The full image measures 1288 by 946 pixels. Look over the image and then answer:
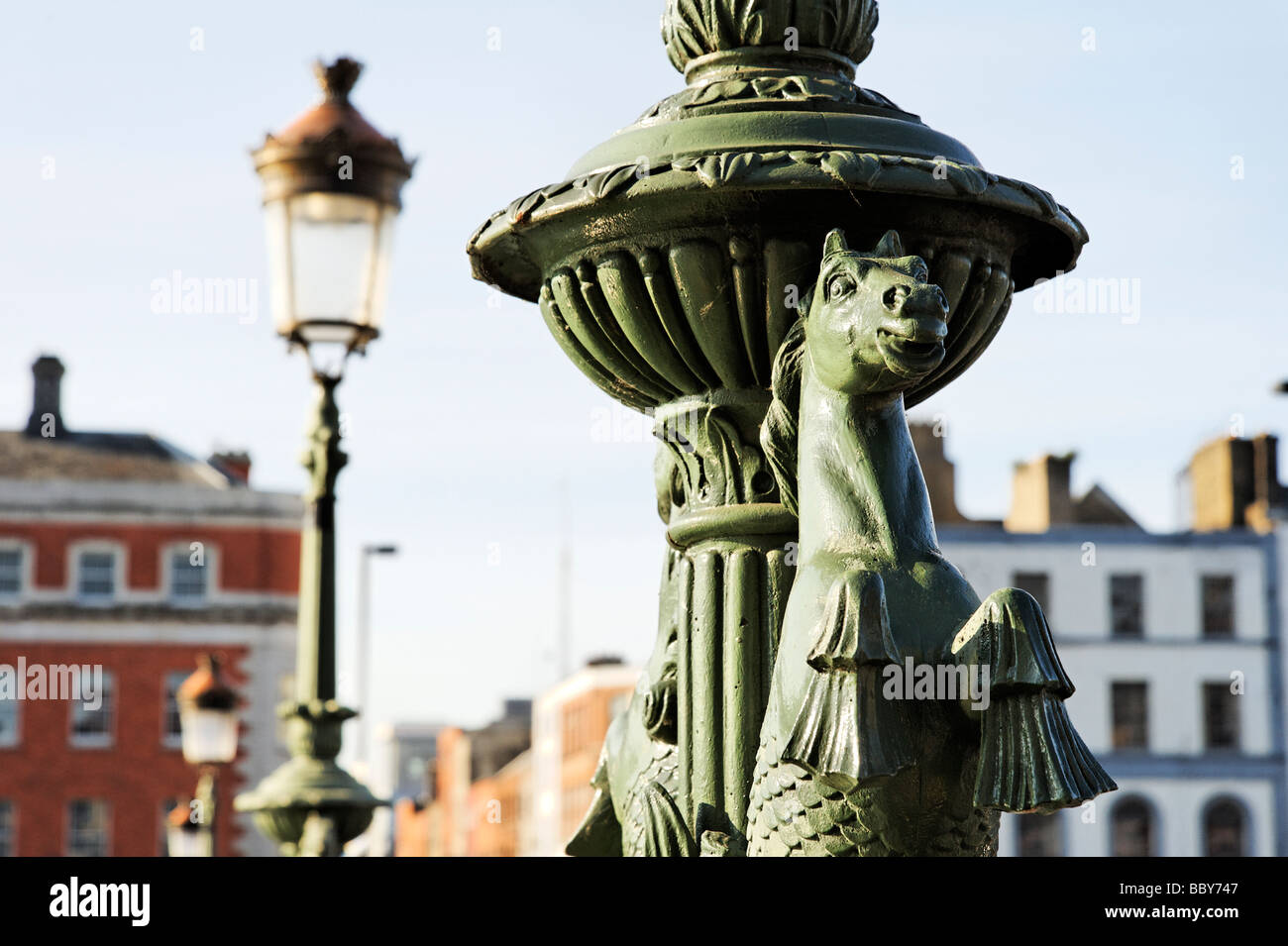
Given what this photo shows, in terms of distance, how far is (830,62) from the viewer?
5.47 metres

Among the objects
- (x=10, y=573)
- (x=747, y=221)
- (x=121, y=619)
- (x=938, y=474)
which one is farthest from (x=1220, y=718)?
(x=747, y=221)

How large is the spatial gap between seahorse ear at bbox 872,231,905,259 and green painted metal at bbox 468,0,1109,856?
0.02m

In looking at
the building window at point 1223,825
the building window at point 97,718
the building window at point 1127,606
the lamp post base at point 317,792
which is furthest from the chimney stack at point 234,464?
the lamp post base at point 317,792

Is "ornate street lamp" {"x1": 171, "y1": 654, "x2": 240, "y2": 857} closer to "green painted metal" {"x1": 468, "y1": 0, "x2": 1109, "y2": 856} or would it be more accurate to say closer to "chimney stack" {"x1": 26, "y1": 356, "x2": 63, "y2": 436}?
"green painted metal" {"x1": 468, "y1": 0, "x2": 1109, "y2": 856}

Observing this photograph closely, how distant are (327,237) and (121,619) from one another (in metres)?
44.5

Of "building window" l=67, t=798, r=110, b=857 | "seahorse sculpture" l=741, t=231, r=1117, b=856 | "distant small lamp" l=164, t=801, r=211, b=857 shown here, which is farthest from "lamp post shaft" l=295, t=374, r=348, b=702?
"building window" l=67, t=798, r=110, b=857

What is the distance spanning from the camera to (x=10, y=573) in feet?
166

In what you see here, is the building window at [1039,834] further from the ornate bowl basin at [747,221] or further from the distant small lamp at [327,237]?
the ornate bowl basin at [747,221]

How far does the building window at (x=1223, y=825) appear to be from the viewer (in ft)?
175

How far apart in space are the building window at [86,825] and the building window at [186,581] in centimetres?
552

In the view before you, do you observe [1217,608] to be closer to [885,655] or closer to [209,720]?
[209,720]
